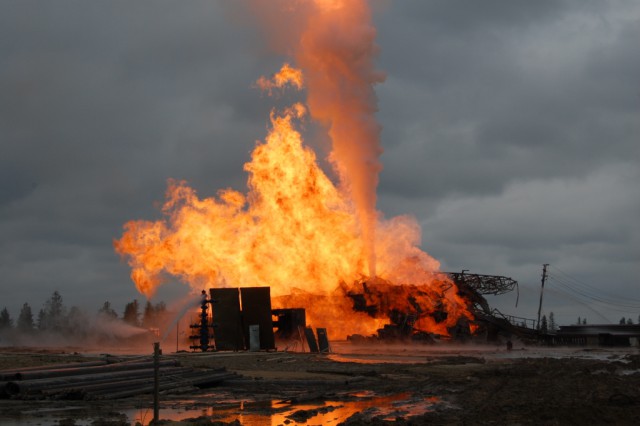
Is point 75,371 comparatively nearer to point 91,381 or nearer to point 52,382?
point 91,381

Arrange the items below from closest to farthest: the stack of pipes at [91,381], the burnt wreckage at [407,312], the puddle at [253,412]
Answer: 1. the puddle at [253,412]
2. the stack of pipes at [91,381]
3. the burnt wreckage at [407,312]

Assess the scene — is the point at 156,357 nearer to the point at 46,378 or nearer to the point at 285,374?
the point at 46,378

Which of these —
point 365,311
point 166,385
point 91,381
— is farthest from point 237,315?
point 91,381

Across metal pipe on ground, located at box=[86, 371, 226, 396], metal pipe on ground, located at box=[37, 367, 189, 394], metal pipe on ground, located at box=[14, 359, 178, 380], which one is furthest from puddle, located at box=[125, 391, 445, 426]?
metal pipe on ground, located at box=[14, 359, 178, 380]

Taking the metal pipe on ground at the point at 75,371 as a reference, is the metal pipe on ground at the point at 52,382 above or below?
below

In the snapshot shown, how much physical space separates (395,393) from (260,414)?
22.3 feet

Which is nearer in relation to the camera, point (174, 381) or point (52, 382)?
point (52, 382)

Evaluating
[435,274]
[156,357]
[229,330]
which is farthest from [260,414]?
[435,274]

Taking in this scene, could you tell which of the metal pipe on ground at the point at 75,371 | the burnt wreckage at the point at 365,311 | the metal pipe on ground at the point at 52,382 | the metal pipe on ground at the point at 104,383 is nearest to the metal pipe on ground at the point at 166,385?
the metal pipe on ground at the point at 104,383

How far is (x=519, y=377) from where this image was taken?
1117 inches

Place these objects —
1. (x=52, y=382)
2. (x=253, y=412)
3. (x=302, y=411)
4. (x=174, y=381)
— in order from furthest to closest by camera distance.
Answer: (x=174, y=381)
(x=52, y=382)
(x=253, y=412)
(x=302, y=411)

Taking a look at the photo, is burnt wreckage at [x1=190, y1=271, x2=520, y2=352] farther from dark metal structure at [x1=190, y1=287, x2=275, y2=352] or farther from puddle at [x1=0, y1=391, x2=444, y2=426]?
puddle at [x1=0, y1=391, x2=444, y2=426]

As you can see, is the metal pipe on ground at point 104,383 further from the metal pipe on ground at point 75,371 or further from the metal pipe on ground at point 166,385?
the metal pipe on ground at point 75,371

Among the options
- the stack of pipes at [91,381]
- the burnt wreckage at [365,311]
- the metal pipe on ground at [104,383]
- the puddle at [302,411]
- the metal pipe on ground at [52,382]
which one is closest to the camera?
the puddle at [302,411]
